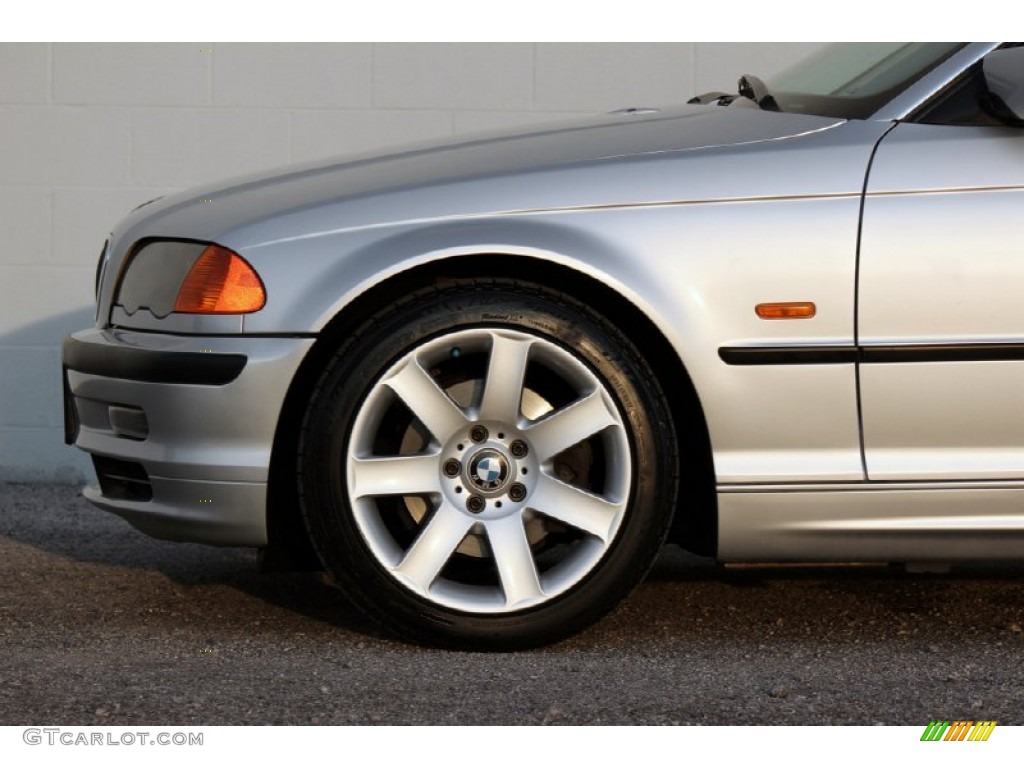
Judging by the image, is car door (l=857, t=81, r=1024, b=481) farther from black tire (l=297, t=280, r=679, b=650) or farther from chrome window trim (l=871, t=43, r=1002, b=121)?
black tire (l=297, t=280, r=679, b=650)

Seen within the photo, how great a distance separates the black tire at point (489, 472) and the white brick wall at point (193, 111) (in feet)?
9.31

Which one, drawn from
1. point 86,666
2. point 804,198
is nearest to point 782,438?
point 804,198

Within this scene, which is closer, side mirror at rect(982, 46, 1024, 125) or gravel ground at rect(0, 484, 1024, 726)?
gravel ground at rect(0, 484, 1024, 726)

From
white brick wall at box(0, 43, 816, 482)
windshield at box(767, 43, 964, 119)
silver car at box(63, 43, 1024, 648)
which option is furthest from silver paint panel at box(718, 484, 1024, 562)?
white brick wall at box(0, 43, 816, 482)

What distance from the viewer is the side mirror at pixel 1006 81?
3.38 m

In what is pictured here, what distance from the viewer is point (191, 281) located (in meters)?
3.46

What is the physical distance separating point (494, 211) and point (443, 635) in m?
0.90

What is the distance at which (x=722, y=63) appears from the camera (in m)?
6.12

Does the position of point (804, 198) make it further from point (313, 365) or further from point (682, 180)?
point (313, 365)

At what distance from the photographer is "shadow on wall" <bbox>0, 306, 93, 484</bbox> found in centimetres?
616
